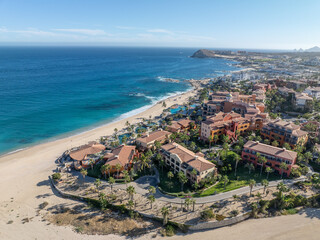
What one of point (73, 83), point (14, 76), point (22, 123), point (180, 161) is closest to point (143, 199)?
point (180, 161)

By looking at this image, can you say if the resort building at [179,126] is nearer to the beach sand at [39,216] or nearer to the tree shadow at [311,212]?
the beach sand at [39,216]

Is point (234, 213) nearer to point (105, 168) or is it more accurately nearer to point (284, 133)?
point (105, 168)

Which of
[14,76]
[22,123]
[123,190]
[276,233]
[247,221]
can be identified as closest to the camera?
[276,233]

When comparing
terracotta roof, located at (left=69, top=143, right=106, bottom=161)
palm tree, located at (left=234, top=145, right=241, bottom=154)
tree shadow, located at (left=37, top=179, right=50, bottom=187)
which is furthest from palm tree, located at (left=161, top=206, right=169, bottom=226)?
tree shadow, located at (left=37, top=179, right=50, bottom=187)

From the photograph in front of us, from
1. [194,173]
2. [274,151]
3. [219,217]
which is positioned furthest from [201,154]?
[219,217]

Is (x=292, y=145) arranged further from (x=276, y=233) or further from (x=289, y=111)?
(x=289, y=111)

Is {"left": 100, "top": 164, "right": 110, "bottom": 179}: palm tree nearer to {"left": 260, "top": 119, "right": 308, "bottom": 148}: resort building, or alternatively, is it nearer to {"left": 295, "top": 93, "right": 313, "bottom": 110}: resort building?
{"left": 260, "top": 119, "right": 308, "bottom": 148}: resort building
